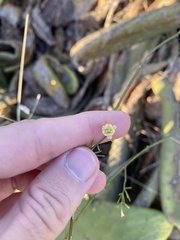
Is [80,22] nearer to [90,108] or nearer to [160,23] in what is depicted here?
[90,108]

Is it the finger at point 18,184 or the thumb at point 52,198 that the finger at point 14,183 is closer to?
the finger at point 18,184

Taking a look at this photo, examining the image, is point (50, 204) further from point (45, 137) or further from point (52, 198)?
point (45, 137)

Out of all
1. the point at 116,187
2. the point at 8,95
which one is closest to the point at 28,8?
the point at 8,95

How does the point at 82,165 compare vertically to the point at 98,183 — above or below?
above

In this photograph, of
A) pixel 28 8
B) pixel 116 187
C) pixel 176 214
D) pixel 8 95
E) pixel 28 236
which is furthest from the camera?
pixel 28 8

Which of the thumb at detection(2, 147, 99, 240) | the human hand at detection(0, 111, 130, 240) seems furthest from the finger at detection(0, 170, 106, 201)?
the thumb at detection(2, 147, 99, 240)

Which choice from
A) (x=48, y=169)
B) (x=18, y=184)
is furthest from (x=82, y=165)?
(x=18, y=184)

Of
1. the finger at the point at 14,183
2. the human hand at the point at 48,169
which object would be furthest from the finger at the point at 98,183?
the finger at the point at 14,183
